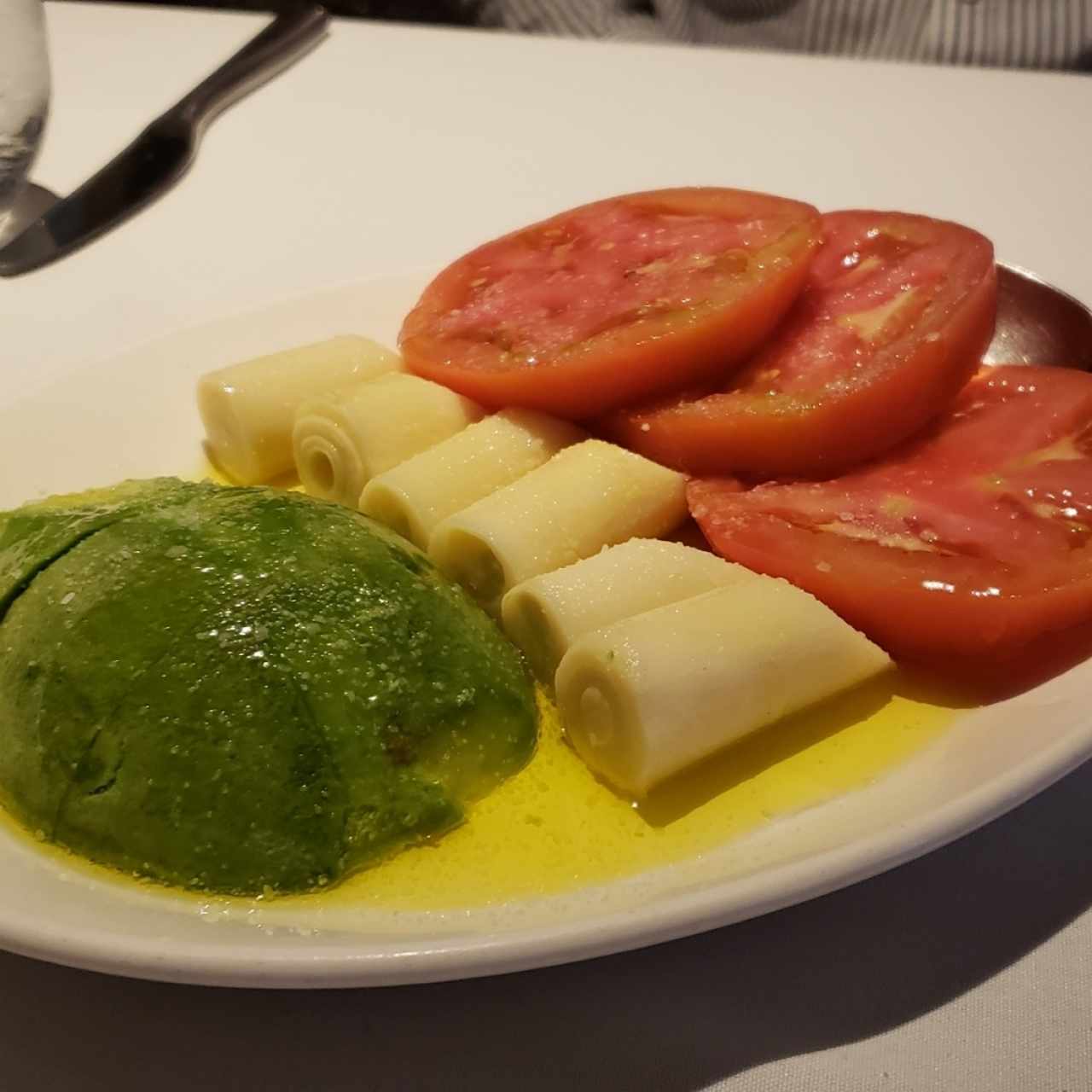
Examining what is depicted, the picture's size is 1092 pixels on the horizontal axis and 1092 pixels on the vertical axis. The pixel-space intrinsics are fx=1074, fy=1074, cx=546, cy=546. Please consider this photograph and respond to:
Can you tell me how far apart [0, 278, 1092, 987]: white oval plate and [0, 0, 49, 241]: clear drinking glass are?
2007 mm

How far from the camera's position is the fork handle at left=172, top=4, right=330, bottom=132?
3.02 meters

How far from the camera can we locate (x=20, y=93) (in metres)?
2.42

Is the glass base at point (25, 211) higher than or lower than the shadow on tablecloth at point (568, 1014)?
higher

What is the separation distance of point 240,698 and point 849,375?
80 cm

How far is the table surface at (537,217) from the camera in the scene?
874 millimetres

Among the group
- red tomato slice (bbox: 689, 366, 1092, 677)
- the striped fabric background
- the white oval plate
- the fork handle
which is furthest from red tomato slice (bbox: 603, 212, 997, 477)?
the striped fabric background

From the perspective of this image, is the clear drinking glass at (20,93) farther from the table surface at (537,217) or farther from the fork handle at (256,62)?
the fork handle at (256,62)

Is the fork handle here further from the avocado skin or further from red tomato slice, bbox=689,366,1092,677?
red tomato slice, bbox=689,366,1092,677

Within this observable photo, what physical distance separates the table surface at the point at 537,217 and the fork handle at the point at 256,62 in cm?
7

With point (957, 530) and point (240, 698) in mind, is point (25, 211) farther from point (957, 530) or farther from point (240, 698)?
point (957, 530)

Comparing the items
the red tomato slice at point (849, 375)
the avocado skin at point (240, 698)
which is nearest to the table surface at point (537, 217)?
the avocado skin at point (240, 698)

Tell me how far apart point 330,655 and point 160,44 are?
332cm

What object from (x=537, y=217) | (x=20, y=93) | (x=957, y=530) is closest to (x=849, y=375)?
(x=957, y=530)

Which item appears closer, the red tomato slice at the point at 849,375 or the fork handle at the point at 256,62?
the red tomato slice at the point at 849,375
